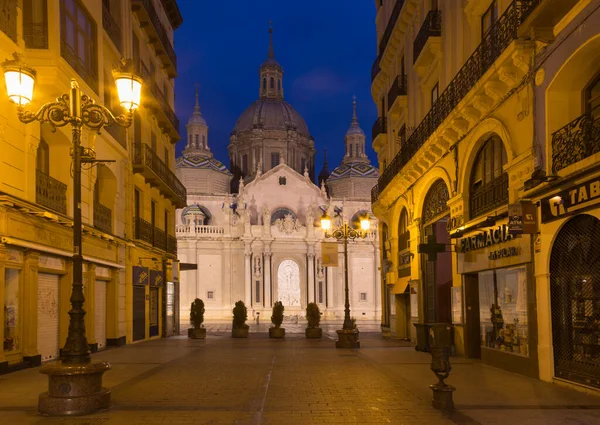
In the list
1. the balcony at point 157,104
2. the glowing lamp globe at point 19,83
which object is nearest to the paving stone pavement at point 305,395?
→ the glowing lamp globe at point 19,83

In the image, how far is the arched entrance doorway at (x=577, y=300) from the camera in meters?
11.4

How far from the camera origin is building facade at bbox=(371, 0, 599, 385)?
12672mm

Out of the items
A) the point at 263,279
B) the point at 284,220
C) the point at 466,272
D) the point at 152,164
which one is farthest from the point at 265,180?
the point at 466,272

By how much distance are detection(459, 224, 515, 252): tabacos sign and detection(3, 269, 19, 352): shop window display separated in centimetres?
1114

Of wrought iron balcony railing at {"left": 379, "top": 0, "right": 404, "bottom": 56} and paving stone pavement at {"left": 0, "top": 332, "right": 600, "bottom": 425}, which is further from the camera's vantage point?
wrought iron balcony railing at {"left": 379, "top": 0, "right": 404, "bottom": 56}

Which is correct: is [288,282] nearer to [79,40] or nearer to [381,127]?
Result: [381,127]

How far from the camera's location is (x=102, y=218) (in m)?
22.4

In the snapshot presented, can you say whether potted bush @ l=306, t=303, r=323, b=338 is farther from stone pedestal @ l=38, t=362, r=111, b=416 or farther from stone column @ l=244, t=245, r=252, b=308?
stone column @ l=244, t=245, r=252, b=308

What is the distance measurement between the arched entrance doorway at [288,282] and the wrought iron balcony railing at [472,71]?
4187 centimetres

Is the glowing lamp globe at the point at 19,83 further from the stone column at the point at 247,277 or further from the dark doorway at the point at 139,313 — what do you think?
the stone column at the point at 247,277

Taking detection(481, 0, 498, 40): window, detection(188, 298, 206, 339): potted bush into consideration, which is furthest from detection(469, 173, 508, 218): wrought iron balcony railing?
detection(188, 298, 206, 339): potted bush

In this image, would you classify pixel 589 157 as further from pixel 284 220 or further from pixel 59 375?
pixel 284 220

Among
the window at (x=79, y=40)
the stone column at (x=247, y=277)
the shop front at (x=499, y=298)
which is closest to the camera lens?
the shop front at (x=499, y=298)

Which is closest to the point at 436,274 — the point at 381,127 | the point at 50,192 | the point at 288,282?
the point at 381,127
